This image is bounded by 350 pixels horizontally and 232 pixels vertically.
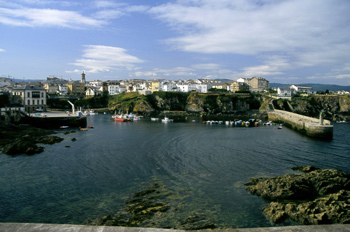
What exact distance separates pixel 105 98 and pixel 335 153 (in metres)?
101

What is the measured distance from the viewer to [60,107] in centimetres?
9775

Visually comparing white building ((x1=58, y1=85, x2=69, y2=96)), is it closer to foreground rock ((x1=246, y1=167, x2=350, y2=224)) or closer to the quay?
the quay

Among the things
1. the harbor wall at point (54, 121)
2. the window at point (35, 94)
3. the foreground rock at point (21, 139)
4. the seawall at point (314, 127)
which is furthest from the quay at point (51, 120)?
the seawall at point (314, 127)

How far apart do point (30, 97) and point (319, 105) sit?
10000 centimetres

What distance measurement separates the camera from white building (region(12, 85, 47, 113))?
2508 inches

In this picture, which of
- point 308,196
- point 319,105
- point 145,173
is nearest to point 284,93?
point 319,105

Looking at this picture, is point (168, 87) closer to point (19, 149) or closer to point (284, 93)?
point (284, 93)

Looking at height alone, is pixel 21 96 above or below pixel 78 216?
above

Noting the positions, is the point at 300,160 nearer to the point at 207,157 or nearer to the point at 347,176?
the point at 347,176

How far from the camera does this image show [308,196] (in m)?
17.6

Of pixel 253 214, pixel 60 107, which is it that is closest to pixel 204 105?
pixel 60 107

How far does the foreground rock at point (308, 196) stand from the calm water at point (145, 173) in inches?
40.9

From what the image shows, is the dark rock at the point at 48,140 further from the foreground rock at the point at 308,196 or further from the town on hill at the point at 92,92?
the foreground rock at the point at 308,196

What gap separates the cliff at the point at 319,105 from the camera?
3533 inches
